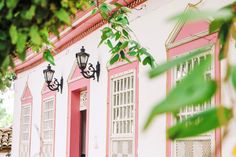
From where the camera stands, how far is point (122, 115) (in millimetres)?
7523

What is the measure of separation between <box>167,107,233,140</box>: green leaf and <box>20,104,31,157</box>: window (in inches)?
487

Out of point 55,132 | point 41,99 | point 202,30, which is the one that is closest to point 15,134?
point 41,99

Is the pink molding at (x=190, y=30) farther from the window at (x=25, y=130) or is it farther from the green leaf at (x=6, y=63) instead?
the window at (x=25, y=130)

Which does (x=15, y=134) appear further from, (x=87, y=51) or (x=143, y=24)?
(x=143, y=24)

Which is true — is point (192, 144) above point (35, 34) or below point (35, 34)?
below

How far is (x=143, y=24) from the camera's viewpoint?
7.09 m

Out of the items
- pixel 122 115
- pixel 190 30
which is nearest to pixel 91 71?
pixel 122 115

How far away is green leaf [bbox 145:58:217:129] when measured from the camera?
0.62 meters

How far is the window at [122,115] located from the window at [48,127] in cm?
326

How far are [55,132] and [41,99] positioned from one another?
143 centimetres

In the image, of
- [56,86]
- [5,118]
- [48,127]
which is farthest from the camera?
[5,118]

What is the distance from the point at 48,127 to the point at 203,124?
1077 centimetres

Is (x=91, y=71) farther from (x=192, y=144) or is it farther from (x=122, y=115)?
(x=192, y=144)

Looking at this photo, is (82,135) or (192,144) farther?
(82,135)
